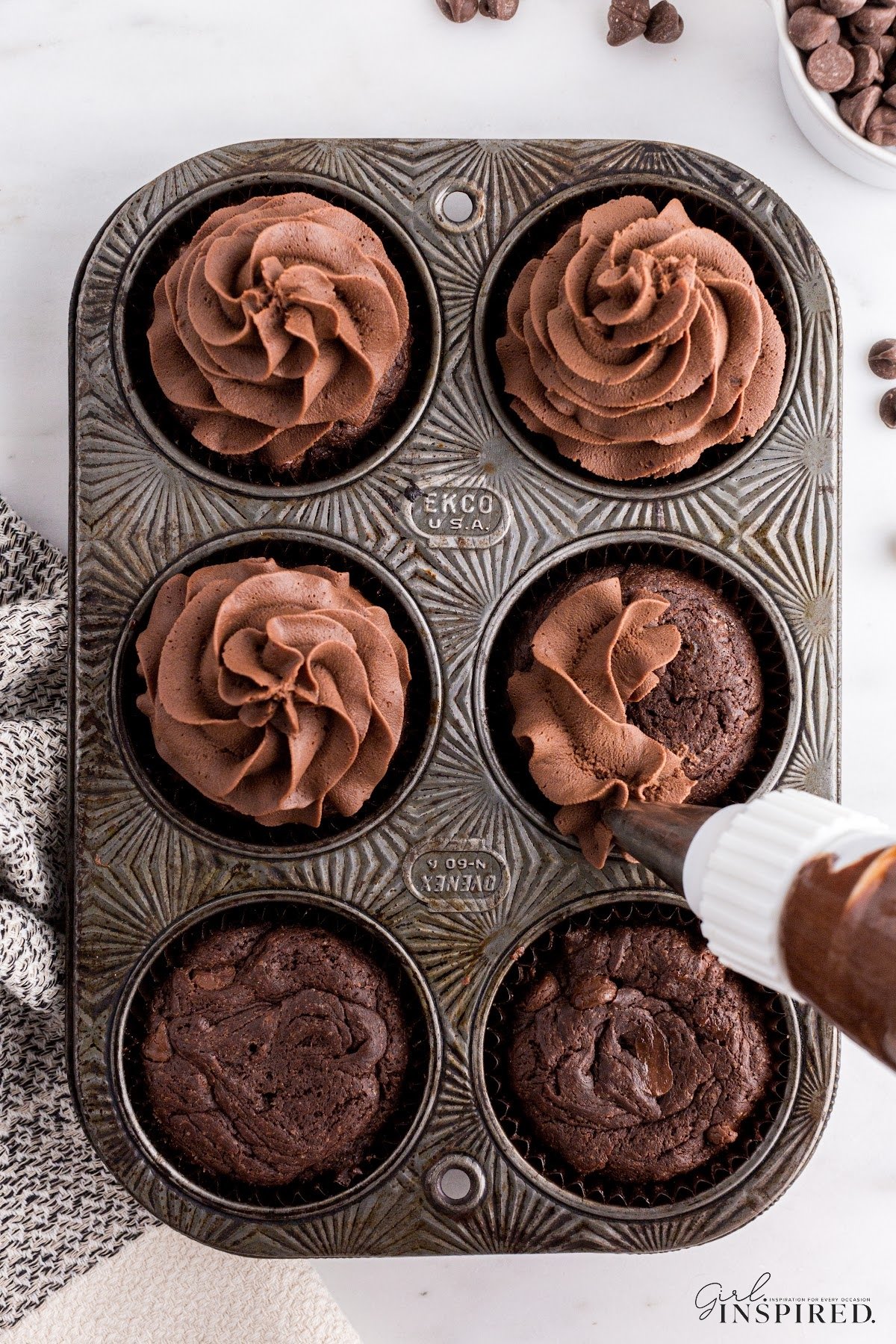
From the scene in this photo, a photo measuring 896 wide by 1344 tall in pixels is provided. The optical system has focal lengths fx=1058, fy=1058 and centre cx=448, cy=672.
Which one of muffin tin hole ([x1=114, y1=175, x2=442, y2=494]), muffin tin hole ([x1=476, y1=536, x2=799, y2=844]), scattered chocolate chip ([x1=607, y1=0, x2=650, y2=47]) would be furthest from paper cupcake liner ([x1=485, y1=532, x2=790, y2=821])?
scattered chocolate chip ([x1=607, y1=0, x2=650, y2=47])

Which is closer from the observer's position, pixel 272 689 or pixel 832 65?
pixel 272 689

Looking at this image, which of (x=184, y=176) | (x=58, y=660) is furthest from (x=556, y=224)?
(x=58, y=660)

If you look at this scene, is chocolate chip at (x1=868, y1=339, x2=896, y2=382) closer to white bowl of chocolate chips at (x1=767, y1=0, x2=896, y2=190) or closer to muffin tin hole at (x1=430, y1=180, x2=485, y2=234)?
white bowl of chocolate chips at (x1=767, y1=0, x2=896, y2=190)

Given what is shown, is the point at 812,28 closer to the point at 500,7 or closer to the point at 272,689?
the point at 500,7

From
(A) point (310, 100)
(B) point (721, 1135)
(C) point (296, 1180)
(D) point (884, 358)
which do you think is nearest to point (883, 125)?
(D) point (884, 358)

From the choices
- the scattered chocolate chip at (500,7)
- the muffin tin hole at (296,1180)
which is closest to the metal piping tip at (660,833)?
the muffin tin hole at (296,1180)

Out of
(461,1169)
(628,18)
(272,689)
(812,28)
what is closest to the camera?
(272,689)
